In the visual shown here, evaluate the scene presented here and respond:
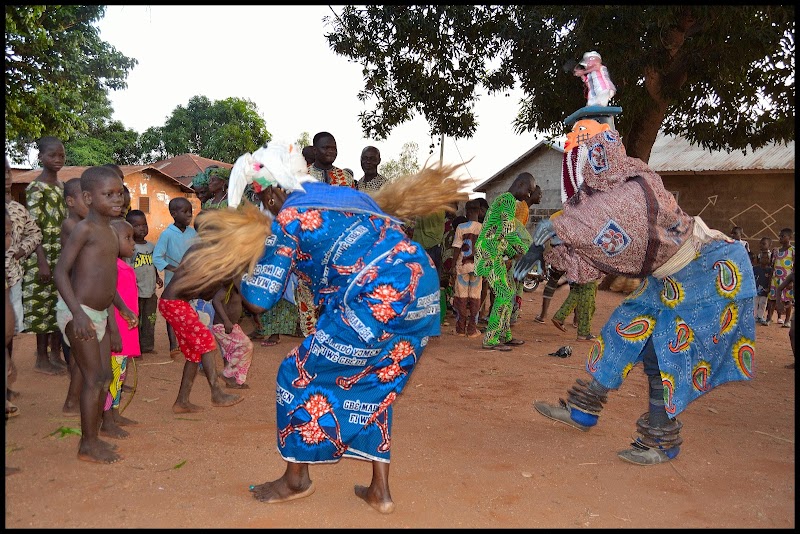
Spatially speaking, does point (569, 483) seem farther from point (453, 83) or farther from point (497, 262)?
point (453, 83)

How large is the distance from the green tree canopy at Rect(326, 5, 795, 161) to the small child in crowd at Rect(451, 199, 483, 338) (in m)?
3.05

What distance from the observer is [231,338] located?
4.79 meters

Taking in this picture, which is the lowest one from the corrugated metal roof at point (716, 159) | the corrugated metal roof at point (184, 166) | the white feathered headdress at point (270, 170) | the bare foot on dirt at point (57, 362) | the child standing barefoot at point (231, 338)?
the bare foot on dirt at point (57, 362)

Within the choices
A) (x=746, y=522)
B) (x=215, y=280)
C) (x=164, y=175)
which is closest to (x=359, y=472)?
(x=215, y=280)

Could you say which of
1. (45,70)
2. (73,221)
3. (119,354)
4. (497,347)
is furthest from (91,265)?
(45,70)

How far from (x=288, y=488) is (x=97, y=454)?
3.61 feet

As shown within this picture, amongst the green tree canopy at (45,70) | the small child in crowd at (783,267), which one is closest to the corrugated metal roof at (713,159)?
the small child in crowd at (783,267)

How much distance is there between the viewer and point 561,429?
436 cm

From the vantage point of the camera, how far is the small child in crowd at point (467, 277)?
24.4 feet

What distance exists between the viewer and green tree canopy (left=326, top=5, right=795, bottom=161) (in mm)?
8547

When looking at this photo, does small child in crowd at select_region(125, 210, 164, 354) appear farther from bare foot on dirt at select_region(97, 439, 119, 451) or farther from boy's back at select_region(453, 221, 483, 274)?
boy's back at select_region(453, 221, 483, 274)

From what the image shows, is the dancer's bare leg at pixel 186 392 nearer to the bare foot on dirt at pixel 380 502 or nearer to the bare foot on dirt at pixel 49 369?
the bare foot on dirt at pixel 49 369

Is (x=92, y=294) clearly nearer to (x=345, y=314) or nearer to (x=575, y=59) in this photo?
(x=345, y=314)

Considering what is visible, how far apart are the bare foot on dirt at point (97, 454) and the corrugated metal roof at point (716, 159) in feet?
43.9
